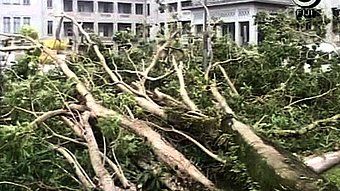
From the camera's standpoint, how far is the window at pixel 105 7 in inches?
1401

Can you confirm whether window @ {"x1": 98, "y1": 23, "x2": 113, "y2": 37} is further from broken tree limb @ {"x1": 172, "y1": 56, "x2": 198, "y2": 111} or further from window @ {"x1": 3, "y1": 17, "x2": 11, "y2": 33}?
broken tree limb @ {"x1": 172, "y1": 56, "x2": 198, "y2": 111}

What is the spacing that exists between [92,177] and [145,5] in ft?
109

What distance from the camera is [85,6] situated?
35.1m

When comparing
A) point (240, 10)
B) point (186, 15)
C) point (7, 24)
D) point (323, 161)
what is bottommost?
point (323, 161)

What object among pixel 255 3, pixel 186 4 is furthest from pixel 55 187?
pixel 186 4

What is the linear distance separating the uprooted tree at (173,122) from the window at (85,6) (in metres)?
28.2

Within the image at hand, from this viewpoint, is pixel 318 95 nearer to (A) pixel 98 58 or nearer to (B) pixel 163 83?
(B) pixel 163 83

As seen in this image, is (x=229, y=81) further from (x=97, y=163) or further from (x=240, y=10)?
(x=240, y=10)

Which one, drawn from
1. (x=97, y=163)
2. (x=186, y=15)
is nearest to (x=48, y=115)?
(x=97, y=163)

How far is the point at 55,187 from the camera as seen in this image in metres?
4.26

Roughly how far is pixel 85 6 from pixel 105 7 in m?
1.30

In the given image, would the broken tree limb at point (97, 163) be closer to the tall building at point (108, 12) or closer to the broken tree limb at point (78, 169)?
the broken tree limb at point (78, 169)

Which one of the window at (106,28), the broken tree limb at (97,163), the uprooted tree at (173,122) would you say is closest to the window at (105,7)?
the window at (106,28)

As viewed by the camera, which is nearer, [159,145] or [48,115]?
[159,145]
